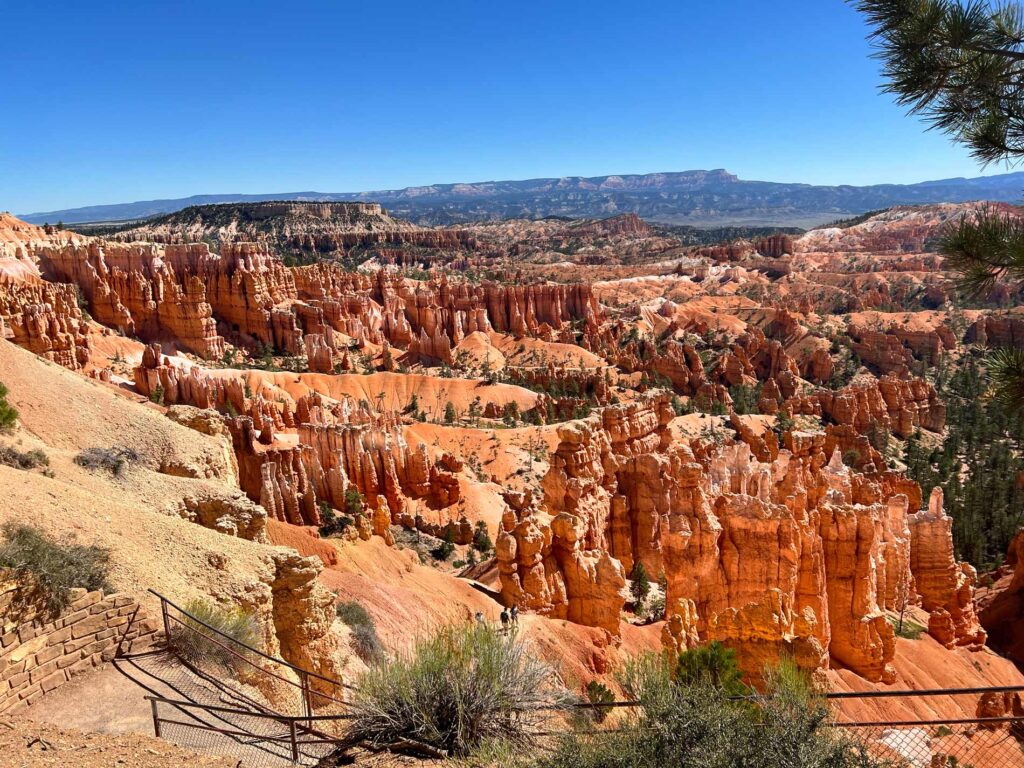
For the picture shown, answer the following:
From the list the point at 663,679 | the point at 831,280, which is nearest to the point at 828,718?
the point at 663,679

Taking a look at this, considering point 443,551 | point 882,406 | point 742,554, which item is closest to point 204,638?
point 742,554

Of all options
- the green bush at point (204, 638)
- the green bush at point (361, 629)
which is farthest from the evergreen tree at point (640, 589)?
the green bush at point (204, 638)

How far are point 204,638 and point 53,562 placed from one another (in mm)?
1878

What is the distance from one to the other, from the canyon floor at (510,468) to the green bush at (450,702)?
1.54m

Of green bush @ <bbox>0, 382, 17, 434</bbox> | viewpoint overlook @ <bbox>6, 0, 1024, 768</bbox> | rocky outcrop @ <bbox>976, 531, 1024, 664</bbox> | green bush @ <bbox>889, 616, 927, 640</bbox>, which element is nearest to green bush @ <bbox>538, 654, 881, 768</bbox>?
viewpoint overlook @ <bbox>6, 0, 1024, 768</bbox>

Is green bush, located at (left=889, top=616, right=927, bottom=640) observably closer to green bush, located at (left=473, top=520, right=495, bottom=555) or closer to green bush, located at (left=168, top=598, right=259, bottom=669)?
green bush, located at (left=473, top=520, right=495, bottom=555)

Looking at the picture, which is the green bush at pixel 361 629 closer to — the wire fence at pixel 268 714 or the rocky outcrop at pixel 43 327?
the wire fence at pixel 268 714

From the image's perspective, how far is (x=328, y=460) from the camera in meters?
27.7

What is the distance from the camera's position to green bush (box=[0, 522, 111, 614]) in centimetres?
746

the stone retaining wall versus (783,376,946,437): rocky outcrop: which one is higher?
the stone retaining wall

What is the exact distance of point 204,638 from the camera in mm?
8180

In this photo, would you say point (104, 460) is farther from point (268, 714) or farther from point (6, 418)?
point (268, 714)

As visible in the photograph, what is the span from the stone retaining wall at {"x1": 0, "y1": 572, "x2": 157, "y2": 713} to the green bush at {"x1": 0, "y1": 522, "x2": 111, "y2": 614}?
124mm

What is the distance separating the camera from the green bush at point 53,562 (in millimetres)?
7465
